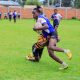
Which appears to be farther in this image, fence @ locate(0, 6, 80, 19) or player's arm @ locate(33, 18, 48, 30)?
fence @ locate(0, 6, 80, 19)

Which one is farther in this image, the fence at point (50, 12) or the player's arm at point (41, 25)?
the fence at point (50, 12)

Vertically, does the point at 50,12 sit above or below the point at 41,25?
below

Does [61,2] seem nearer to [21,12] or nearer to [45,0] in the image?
[45,0]

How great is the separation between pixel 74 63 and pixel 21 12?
63.4 metres

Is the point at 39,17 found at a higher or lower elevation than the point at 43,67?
higher

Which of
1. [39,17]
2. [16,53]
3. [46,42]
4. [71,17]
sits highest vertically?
[39,17]

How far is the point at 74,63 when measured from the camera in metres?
12.4

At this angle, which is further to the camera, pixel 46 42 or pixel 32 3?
pixel 32 3

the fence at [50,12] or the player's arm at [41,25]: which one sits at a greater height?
the player's arm at [41,25]

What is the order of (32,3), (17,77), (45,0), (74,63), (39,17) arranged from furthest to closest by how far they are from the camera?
(45,0)
(32,3)
(74,63)
(39,17)
(17,77)

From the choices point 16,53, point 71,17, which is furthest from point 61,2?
point 16,53

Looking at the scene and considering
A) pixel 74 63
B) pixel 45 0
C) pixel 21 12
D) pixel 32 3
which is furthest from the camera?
pixel 45 0

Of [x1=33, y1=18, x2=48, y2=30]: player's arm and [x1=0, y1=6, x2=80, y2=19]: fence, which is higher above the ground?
[x1=33, y1=18, x2=48, y2=30]: player's arm

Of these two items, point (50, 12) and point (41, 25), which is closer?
point (41, 25)
